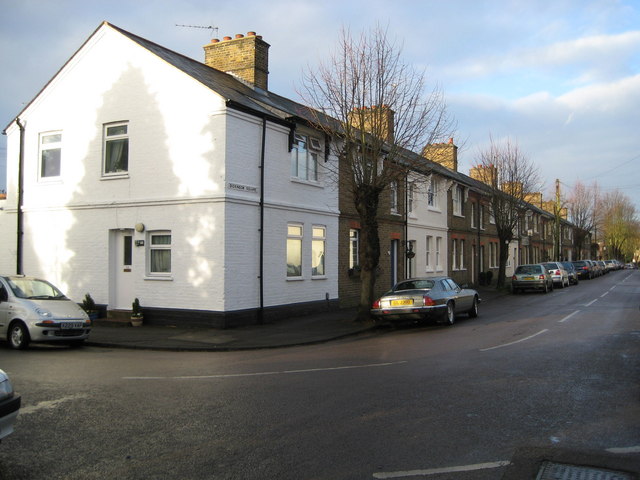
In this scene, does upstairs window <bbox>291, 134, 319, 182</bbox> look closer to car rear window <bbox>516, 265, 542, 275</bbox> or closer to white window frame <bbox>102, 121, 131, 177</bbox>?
white window frame <bbox>102, 121, 131, 177</bbox>

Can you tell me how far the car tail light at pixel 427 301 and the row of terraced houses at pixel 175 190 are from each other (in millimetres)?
4153

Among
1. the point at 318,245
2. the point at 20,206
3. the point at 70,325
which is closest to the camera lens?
the point at 70,325

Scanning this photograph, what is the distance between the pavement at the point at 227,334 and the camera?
12516mm

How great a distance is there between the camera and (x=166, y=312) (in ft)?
51.6

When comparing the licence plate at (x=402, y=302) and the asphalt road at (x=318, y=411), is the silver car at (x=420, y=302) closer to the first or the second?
the licence plate at (x=402, y=302)

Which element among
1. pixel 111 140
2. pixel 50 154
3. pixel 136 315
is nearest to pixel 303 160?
pixel 111 140

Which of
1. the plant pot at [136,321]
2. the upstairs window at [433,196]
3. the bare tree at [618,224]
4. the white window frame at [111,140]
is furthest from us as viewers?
the bare tree at [618,224]

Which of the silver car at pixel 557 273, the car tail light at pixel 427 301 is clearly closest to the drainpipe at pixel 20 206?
the car tail light at pixel 427 301

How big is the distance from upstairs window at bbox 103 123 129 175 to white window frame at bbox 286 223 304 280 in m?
5.44

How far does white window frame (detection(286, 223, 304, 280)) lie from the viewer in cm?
1789

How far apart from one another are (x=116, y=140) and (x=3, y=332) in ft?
24.6

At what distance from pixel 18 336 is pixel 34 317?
0.62 m

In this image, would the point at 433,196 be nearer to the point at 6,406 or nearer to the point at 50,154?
the point at 50,154

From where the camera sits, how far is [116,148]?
1734cm
